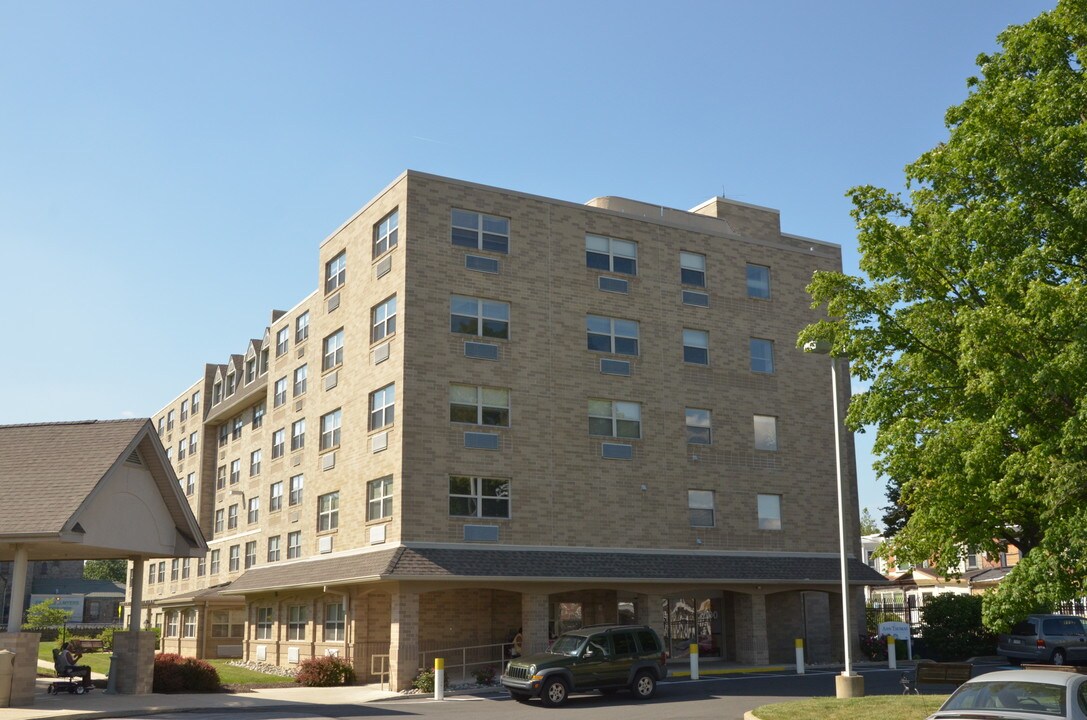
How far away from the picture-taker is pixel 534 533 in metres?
32.8

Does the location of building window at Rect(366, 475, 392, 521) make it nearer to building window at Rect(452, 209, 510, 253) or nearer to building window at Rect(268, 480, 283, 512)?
building window at Rect(452, 209, 510, 253)

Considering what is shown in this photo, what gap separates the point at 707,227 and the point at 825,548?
43.0ft

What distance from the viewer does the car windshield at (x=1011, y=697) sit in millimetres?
12227

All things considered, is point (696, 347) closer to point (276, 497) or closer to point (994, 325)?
point (276, 497)

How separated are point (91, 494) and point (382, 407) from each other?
11.8 meters

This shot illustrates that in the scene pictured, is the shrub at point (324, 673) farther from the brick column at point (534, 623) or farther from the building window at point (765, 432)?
the building window at point (765, 432)

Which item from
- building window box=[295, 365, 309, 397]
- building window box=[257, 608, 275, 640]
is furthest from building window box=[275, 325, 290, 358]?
building window box=[257, 608, 275, 640]

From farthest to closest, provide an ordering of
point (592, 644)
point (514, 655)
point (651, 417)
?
point (651, 417)
point (514, 655)
point (592, 644)

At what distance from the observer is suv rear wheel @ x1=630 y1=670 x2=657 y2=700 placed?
2586 cm

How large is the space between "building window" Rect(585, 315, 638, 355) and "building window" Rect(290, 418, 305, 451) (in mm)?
13071

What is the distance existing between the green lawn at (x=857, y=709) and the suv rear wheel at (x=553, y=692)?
19.8ft

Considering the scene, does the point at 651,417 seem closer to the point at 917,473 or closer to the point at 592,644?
the point at 592,644

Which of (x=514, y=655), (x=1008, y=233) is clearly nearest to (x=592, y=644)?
(x=514, y=655)

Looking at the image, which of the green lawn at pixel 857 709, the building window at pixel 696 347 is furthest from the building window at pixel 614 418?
the green lawn at pixel 857 709
